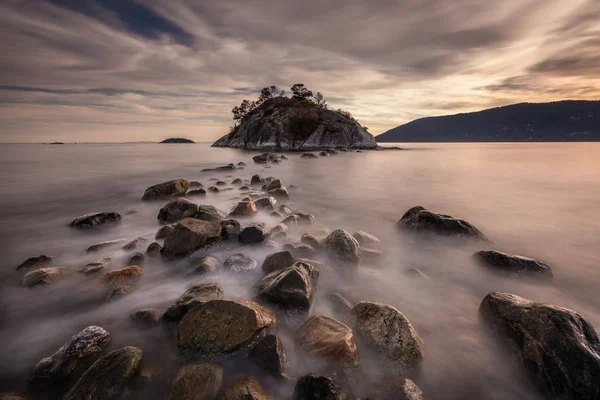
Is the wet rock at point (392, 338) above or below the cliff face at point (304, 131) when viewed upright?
below

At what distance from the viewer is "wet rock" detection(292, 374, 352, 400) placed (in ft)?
8.09

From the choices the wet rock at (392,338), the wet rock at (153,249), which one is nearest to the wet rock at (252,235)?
the wet rock at (153,249)

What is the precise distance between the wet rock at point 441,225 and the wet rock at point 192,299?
5.60 metres

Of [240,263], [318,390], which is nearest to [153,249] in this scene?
[240,263]

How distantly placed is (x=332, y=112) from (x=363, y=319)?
8018 cm

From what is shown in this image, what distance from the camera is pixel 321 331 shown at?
10.7ft

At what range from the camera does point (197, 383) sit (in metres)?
2.66

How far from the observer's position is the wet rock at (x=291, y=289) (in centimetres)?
391

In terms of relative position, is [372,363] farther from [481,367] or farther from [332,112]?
[332,112]

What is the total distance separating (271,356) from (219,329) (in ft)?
2.38

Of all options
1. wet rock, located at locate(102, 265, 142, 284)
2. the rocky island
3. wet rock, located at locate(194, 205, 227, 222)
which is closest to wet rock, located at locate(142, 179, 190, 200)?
wet rock, located at locate(194, 205, 227, 222)

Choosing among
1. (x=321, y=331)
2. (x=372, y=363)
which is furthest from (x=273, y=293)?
(x=372, y=363)

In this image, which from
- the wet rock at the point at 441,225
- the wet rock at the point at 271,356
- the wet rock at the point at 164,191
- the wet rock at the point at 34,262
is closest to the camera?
the wet rock at the point at 271,356

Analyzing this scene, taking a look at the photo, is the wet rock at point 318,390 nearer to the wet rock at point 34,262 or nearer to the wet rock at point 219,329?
the wet rock at point 219,329
